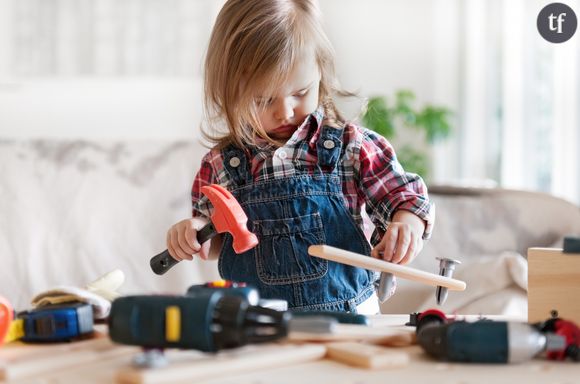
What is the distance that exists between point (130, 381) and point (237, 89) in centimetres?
60

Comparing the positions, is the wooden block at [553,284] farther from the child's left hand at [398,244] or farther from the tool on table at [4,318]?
the tool on table at [4,318]

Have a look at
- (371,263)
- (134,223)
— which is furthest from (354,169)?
(134,223)

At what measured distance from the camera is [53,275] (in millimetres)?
1935

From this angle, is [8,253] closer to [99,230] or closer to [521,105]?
[99,230]

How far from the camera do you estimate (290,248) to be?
110 cm

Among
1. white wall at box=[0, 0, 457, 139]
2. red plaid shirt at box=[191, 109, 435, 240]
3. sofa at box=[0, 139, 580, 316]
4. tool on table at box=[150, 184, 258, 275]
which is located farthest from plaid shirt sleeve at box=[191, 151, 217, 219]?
white wall at box=[0, 0, 457, 139]

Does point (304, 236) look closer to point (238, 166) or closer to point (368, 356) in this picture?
point (238, 166)

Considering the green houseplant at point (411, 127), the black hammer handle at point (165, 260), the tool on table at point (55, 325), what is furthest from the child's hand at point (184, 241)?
the green houseplant at point (411, 127)

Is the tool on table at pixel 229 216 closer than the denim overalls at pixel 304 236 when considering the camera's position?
Yes

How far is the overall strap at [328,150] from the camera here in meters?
1.12

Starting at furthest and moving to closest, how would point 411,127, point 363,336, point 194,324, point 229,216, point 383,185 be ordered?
point 411,127 → point 383,185 → point 229,216 → point 363,336 → point 194,324

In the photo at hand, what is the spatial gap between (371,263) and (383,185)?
0.34 m

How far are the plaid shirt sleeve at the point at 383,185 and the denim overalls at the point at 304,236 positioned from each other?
0.03 metres

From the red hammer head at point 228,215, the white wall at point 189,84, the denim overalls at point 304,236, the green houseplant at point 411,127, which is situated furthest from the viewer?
the white wall at point 189,84
